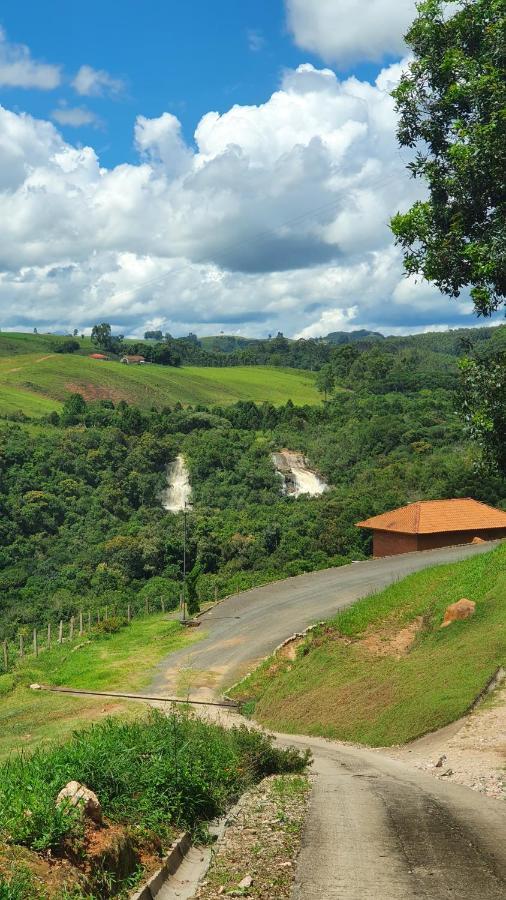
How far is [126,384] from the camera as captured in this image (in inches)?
A: 4122

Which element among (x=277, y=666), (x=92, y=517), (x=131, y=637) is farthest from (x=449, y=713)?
(x=92, y=517)

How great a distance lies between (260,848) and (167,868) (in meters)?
1.05

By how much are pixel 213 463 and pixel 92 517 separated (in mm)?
13869

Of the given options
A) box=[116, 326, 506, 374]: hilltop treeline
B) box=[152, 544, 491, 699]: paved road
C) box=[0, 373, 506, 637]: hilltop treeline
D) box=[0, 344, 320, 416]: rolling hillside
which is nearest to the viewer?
box=[152, 544, 491, 699]: paved road

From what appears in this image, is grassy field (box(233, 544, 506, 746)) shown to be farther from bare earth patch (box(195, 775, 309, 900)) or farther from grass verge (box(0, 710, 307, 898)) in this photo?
bare earth patch (box(195, 775, 309, 900))

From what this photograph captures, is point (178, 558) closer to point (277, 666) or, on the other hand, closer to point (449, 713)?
point (277, 666)

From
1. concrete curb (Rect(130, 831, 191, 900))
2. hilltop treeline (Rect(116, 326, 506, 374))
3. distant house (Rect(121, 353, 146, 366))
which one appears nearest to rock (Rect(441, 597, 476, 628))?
concrete curb (Rect(130, 831, 191, 900))

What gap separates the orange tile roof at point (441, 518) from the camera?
42.5 m

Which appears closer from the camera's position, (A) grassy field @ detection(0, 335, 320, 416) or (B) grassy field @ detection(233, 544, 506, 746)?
(B) grassy field @ detection(233, 544, 506, 746)

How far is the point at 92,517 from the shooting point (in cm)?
6359

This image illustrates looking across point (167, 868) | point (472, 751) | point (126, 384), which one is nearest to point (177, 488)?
point (126, 384)

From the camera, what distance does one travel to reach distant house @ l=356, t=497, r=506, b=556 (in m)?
42.3

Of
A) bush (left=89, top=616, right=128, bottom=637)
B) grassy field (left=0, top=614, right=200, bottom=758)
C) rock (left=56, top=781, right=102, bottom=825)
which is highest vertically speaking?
rock (left=56, top=781, right=102, bottom=825)

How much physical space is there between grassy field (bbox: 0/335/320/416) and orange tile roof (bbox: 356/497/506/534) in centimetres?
5043
